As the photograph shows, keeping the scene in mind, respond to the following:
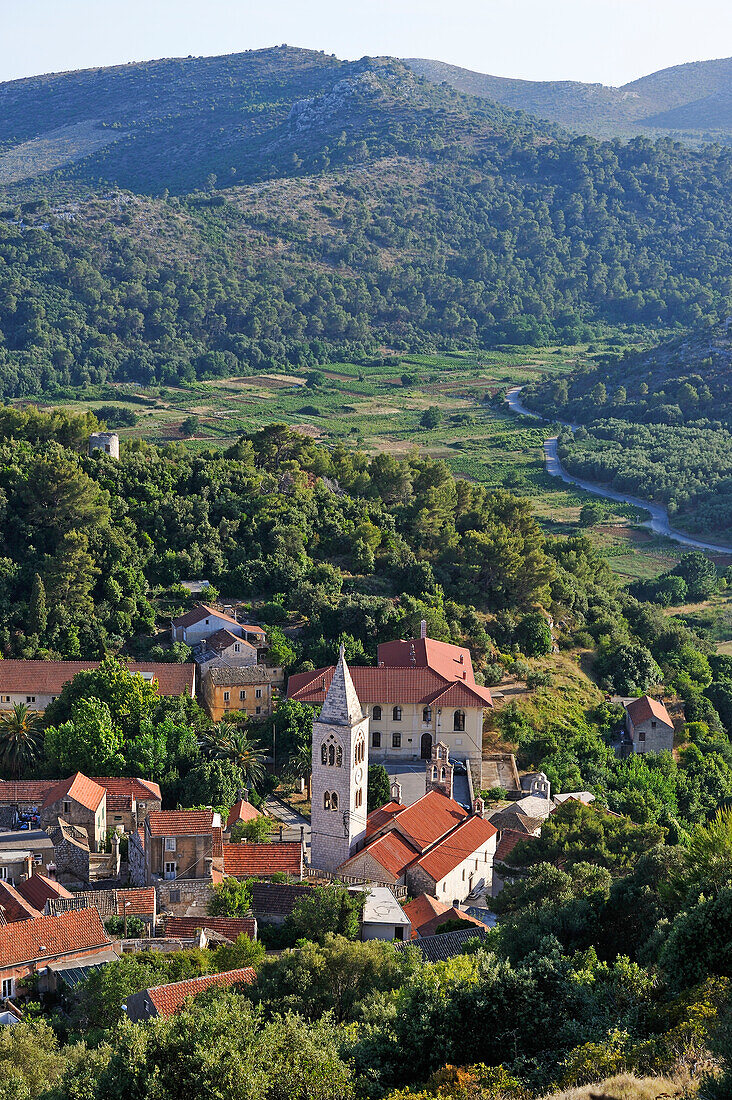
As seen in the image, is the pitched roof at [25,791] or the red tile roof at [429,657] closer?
the pitched roof at [25,791]

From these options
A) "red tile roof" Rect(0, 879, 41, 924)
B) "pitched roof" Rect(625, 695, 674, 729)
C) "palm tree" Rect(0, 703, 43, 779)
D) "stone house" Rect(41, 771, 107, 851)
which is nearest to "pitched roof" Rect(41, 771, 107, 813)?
"stone house" Rect(41, 771, 107, 851)

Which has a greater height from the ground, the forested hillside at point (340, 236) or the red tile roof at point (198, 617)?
the forested hillside at point (340, 236)

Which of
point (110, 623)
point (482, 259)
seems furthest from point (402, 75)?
point (110, 623)

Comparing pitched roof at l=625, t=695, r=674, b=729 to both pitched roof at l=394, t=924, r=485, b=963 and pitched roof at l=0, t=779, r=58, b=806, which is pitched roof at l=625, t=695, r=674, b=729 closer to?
pitched roof at l=394, t=924, r=485, b=963

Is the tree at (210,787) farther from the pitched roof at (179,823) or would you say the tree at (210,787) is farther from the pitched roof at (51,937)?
the pitched roof at (51,937)

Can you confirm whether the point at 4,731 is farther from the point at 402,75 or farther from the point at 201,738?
the point at 402,75

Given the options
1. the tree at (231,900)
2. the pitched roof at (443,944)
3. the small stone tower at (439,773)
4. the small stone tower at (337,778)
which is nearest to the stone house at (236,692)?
the small stone tower at (439,773)

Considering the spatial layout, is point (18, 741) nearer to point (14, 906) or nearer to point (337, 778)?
point (14, 906)
